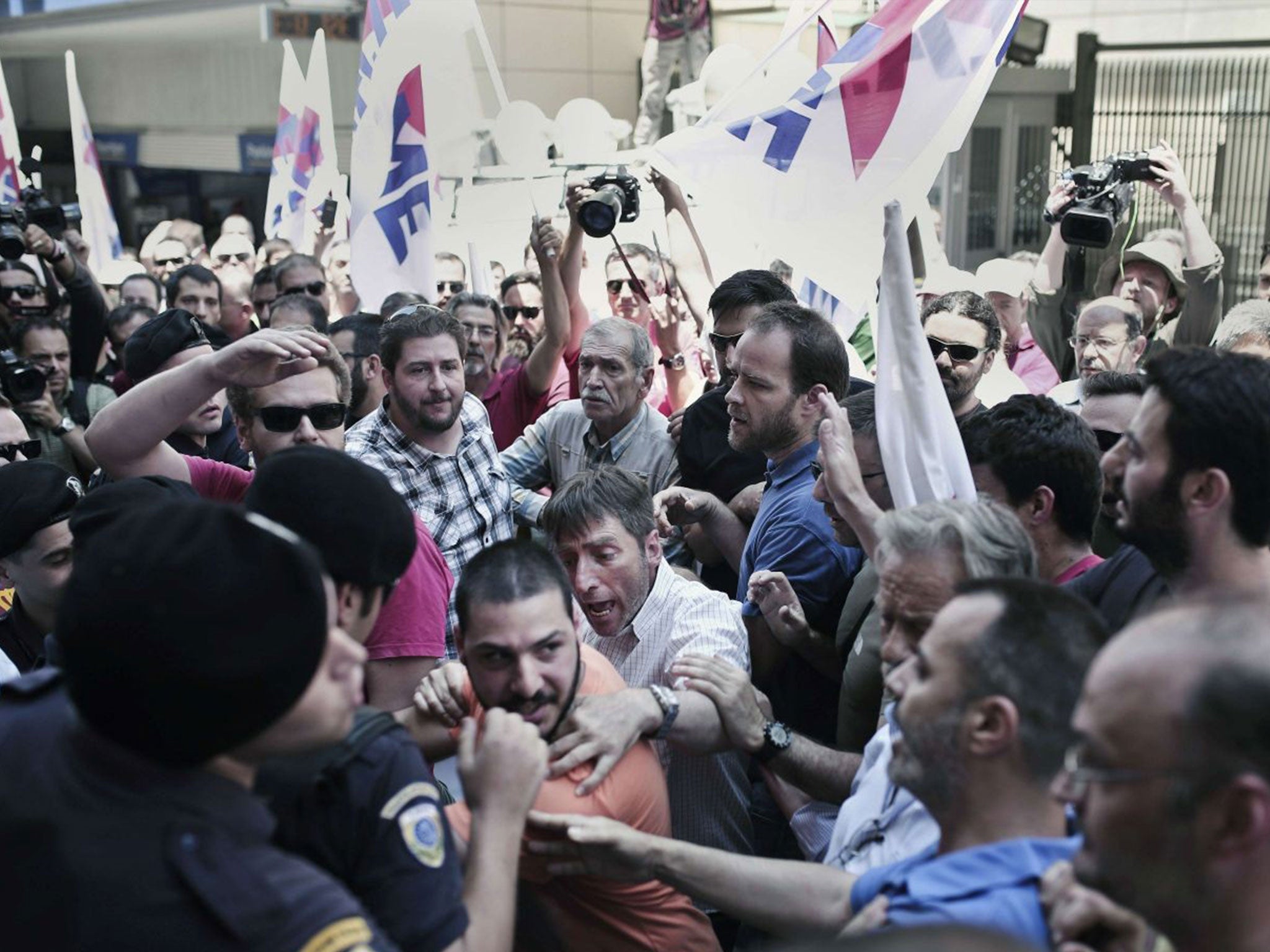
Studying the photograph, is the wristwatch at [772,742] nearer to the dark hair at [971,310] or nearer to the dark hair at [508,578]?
the dark hair at [508,578]

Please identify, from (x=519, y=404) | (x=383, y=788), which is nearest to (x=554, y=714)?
(x=383, y=788)

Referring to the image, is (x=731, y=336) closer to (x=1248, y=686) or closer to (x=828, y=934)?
(x=828, y=934)

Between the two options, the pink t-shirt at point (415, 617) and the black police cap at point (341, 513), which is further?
the pink t-shirt at point (415, 617)

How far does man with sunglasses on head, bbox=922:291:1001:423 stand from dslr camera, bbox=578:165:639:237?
1301mm

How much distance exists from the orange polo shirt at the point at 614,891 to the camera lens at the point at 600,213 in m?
2.91

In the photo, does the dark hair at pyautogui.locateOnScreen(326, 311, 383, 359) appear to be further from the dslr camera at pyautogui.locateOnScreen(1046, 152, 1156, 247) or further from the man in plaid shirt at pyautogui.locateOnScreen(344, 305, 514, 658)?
the dslr camera at pyautogui.locateOnScreen(1046, 152, 1156, 247)

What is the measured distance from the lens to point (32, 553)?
2.94 metres

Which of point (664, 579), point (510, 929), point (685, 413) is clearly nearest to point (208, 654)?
point (510, 929)

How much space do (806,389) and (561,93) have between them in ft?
48.4

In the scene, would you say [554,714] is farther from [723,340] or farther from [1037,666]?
[723,340]

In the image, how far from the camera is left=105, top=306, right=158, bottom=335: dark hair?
6859mm

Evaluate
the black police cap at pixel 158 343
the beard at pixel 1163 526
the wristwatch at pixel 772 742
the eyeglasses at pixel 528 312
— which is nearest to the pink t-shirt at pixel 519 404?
the black police cap at pixel 158 343

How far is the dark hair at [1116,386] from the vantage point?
3.52 metres

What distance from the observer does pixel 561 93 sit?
1748 cm
